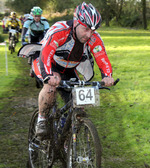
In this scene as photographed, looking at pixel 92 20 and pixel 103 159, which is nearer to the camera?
pixel 92 20

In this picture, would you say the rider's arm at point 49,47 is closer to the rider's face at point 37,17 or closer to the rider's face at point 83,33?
the rider's face at point 83,33

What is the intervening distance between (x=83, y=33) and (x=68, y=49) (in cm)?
41

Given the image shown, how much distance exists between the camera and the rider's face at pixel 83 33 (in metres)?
3.87

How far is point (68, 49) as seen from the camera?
427cm

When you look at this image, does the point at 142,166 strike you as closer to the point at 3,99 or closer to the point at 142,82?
the point at 3,99

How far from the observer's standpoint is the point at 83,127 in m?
3.68

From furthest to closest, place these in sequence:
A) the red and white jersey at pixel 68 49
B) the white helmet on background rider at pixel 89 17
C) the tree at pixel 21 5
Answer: the tree at pixel 21 5
the red and white jersey at pixel 68 49
the white helmet on background rider at pixel 89 17

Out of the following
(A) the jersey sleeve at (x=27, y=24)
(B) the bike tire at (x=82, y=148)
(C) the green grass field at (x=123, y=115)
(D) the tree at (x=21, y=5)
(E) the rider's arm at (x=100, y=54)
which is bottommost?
(C) the green grass field at (x=123, y=115)

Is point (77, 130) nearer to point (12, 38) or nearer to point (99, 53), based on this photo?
point (99, 53)

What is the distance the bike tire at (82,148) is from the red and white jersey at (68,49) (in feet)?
2.60

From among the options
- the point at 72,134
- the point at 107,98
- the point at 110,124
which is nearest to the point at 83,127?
the point at 72,134

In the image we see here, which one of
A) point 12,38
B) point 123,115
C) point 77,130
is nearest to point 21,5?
point 12,38

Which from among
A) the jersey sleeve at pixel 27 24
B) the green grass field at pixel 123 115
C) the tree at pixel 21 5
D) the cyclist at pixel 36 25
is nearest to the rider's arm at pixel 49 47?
the green grass field at pixel 123 115

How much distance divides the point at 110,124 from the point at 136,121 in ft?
2.04
